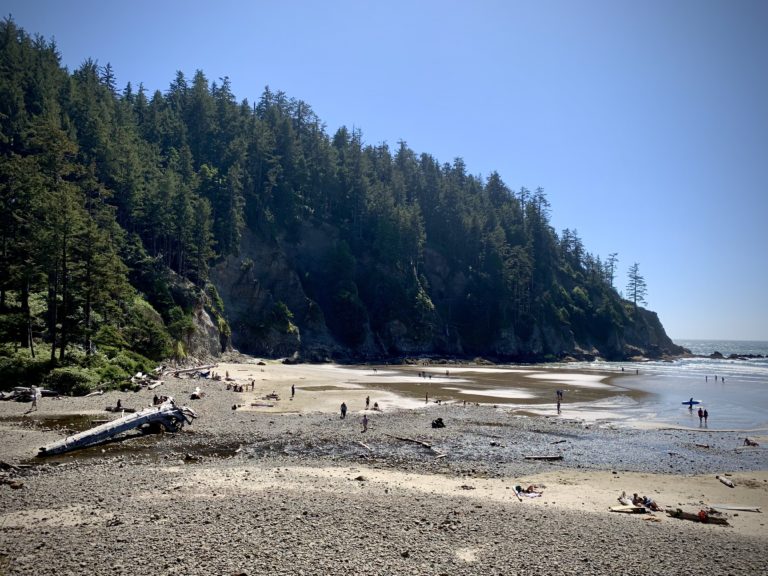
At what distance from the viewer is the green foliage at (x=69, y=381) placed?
29250mm

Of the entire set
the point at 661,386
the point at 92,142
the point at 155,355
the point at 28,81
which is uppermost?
the point at 28,81

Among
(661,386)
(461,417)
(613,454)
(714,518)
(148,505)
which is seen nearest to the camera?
(148,505)

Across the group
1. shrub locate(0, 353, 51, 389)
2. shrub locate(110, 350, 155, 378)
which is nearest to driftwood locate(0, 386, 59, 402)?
shrub locate(0, 353, 51, 389)

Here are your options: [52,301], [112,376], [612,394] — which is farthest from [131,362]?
[612,394]

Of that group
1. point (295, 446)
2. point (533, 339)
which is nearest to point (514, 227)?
point (533, 339)

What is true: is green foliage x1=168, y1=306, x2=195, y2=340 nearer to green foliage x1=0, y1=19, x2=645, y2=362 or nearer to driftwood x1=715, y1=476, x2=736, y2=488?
green foliage x1=0, y1=19, x2=645, y2=362

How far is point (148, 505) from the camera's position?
1283 cm

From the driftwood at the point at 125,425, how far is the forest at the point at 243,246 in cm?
1137

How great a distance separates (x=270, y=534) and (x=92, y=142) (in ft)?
221

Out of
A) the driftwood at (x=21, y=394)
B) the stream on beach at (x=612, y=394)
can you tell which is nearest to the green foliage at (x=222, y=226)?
the driftwood at (x=21, y=394)

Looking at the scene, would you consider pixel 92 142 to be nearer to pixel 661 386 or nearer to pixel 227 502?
pixel 227 502

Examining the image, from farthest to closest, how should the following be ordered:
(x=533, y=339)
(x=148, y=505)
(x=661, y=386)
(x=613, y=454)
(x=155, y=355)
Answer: (x=533, y=339) → (x=661, y=386) → (x=155, y=355) → (x=613, y=454) → (x=148, y=505)

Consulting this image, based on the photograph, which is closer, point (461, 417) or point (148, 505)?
point (148, 505)

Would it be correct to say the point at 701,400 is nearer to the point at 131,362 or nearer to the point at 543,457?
the point at 543,457
